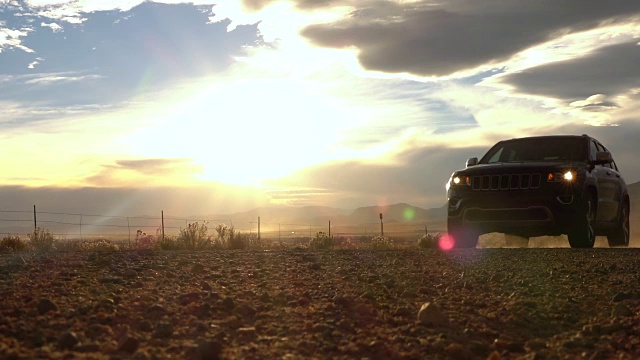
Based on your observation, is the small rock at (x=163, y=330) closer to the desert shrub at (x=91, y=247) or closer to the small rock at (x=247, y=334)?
the small rock at (x=247, y=334)

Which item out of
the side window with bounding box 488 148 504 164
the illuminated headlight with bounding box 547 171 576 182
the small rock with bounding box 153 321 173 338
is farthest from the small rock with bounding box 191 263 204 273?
the side window with bounding box 488 148 504 164

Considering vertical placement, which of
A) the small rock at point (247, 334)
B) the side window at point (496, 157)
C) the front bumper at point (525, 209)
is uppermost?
the side window at point (496, 157)

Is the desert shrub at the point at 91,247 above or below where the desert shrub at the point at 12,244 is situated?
below

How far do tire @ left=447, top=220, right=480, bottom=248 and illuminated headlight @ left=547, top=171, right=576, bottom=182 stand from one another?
1.44m

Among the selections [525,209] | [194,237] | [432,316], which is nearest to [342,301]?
[432,316]

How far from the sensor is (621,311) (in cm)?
478

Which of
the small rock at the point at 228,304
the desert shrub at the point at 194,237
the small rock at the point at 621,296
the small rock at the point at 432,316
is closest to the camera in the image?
the small rock at the point at 432,316

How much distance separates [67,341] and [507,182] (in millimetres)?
8107

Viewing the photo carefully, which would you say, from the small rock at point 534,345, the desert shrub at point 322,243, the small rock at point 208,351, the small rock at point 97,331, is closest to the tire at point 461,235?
the desert shrub at point 322,243

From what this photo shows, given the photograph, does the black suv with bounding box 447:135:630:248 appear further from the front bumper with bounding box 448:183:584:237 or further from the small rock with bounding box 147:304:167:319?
the small rock with bounding box 147:304:167:319

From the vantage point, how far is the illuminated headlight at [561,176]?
34.1 feet

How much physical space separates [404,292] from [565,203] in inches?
218

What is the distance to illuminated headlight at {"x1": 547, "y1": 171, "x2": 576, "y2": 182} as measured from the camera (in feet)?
34.1

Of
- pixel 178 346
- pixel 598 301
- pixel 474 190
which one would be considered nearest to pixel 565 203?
pixel 474 190
